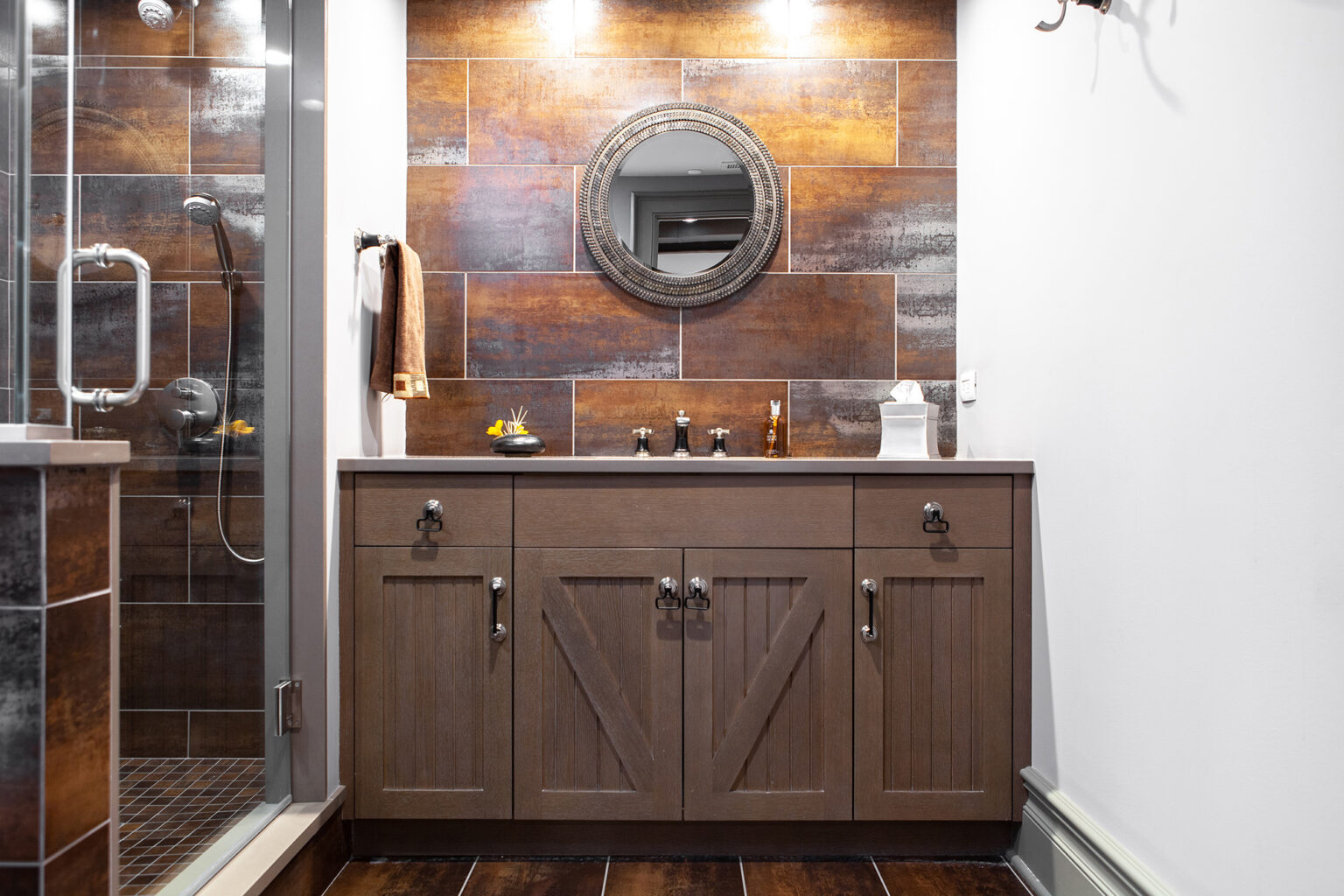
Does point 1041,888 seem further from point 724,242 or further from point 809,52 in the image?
point 809,52

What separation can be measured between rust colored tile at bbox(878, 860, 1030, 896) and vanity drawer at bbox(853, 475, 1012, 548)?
0.73 m

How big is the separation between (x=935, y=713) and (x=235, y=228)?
5.86 ft

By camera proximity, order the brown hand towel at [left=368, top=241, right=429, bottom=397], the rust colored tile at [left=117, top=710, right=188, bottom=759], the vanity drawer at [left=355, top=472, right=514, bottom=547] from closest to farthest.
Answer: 1. the rust colored tile at [left=117, top=710, right=188, bottom=759]
2. the vanity drawer at [left=355, top=472, right=514, bottom=547]
3. the brown hand towel at [left=368, top=241, right=429, bottom=397]

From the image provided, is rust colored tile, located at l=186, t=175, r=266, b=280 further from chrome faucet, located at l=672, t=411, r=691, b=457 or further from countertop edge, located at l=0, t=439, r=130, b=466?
chrome faucet, located at l=672, t=411, r=691, b=457

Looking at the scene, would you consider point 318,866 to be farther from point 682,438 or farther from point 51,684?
point 682,438

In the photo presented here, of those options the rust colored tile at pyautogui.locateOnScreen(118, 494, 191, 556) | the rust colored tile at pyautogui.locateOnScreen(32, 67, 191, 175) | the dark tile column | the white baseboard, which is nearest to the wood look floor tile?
the white baseboard

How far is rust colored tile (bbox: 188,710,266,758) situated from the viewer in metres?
1.40

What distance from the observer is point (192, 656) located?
1393mm

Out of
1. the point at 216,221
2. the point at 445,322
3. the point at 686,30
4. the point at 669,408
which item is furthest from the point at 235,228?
the point at 686,30

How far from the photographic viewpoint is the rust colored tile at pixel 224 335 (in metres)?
1.40

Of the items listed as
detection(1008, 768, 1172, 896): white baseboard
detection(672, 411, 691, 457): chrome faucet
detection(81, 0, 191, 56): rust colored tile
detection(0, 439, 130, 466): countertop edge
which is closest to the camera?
detection(0, 439, 130, 466): countertop edge

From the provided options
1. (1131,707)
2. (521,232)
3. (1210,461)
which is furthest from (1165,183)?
(521,232)

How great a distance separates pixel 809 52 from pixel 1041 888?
2.23 m

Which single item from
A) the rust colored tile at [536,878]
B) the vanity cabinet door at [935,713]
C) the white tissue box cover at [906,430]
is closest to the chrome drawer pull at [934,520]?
the vanity cabinet door at [935,713]
